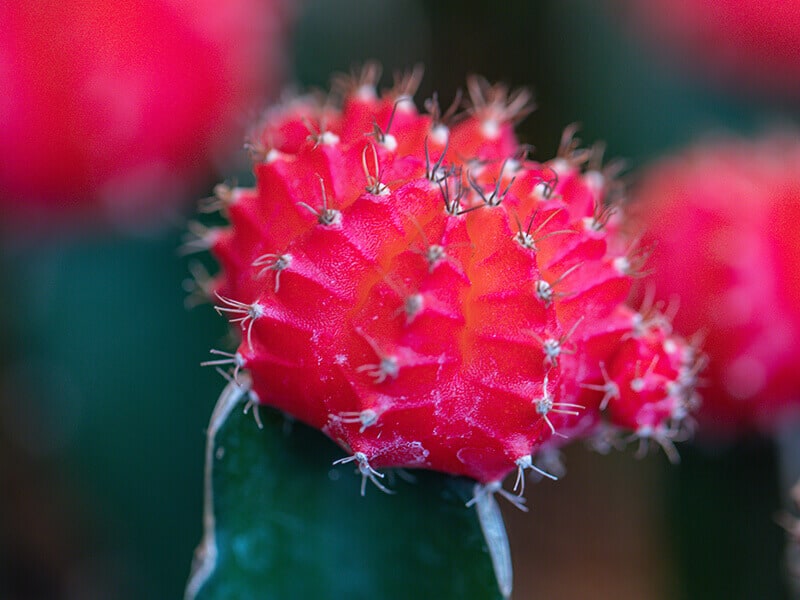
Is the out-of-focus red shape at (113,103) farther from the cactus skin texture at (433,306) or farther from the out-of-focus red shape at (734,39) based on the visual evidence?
the out-of-focus red shape at (734,39)

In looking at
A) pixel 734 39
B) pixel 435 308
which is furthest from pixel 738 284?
pixel 734 39

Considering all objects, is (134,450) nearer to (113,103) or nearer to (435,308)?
(113,103)

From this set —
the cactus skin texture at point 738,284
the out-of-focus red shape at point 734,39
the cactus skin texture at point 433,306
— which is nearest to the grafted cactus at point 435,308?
the cactus skin texture at point 433,306

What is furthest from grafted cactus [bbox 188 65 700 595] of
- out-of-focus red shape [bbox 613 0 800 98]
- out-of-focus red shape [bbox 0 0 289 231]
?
out-of-focus red shape [bbox 613 0 800 98]

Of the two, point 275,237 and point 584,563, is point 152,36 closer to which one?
point 275,237

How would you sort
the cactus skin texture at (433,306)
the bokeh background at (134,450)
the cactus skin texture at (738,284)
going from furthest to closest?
1. the bokeh background at (134,450)
2. the cactus skin texture at (738,284)
3. the cactus skin texture at (433,306)

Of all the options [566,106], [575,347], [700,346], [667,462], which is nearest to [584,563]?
[667,462]

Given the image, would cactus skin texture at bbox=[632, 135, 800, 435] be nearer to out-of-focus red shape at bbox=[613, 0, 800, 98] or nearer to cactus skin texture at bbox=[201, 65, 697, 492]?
cactus skin texture at bbox=[201, 65, 697, 492]
